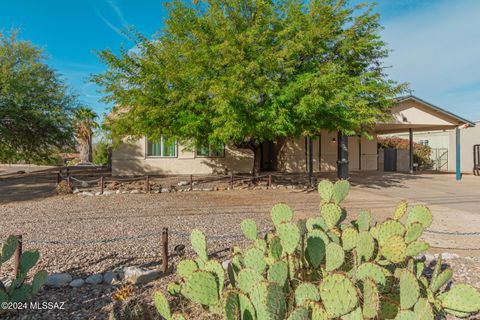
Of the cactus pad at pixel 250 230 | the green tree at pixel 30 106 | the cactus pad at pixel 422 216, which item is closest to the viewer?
the cactus pad at pixel 422 216

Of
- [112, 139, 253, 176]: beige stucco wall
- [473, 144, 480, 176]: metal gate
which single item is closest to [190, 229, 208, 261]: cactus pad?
[112, 139, 253, 176]: beige stucco wall

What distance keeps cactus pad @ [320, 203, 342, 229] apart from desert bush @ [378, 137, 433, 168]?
2343cm

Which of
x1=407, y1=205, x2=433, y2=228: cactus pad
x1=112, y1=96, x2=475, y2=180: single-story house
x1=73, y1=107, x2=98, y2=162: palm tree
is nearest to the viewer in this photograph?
x1=407, y1=205, x2=433, y2=228: cactus pad

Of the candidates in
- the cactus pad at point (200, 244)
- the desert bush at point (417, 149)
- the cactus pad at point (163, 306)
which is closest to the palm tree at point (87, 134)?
the desert bush at point (417, 149)

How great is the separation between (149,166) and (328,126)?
10.4 metres

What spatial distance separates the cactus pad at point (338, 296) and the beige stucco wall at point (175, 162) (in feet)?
47.6

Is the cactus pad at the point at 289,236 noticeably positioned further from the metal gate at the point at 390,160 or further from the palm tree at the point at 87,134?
the palm tree at the point at 87,134

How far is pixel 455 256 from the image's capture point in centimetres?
482

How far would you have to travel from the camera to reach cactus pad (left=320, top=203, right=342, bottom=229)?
10.4 feet

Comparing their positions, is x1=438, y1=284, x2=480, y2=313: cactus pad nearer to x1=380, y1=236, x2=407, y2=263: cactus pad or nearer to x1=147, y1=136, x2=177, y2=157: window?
x1=380, y1=236, x2=407, y2=263: cactus pad

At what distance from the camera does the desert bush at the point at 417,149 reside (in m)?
24.9

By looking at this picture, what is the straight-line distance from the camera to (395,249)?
102 inches

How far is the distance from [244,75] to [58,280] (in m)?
6.53

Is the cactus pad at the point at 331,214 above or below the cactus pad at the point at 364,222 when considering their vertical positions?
above
